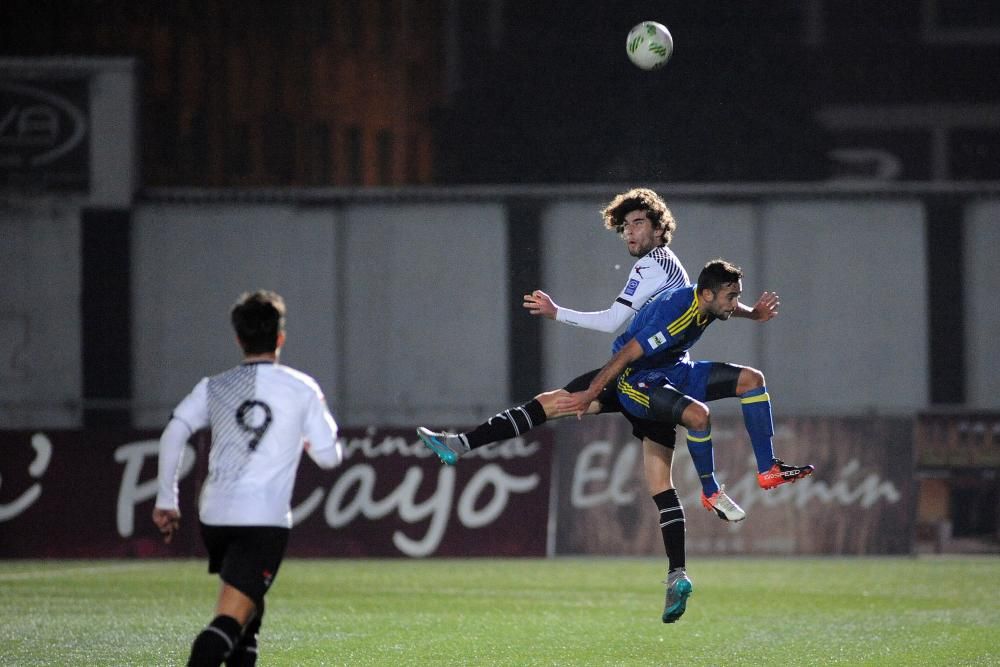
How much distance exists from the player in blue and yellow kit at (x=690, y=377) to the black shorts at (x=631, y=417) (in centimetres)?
9

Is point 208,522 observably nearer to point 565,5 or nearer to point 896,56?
point 565,5

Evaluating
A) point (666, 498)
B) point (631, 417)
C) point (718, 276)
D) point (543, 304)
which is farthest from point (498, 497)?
point (718, 276)

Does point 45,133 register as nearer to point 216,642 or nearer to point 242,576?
point 242,576

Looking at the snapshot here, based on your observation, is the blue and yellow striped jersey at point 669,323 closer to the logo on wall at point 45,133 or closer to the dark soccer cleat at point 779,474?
the dark soccer cleat at point 779,474

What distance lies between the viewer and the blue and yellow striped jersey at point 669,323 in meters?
8.53

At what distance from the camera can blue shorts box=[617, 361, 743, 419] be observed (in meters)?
8.77

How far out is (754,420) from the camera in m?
8.80

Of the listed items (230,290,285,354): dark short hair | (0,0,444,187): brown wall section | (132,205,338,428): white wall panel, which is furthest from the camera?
(0,0,444,187): brown wall section

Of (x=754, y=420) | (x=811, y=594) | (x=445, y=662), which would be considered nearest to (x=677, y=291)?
(x=754, y=420)

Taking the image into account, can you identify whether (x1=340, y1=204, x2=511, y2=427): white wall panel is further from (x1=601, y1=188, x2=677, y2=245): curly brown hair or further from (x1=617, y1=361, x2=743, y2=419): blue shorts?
(x1=617, y1=361, x2=743, y2=419): blue shorts

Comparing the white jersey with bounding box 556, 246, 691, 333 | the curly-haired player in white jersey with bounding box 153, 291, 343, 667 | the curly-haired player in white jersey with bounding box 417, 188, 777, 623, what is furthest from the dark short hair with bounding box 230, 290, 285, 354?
the white jersey with bounding box 556, 246, 691, 333

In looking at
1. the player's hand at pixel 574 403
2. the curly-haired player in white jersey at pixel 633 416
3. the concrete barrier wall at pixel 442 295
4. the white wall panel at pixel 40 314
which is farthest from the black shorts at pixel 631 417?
the white wall panel at pixel 40 314

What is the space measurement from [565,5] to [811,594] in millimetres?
12489

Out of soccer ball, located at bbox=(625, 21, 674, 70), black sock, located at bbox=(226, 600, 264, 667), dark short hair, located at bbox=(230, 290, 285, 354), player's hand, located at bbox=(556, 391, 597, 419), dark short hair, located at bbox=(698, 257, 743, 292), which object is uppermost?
soccer ball, located at bbox=(625, 21, 674, 70)
